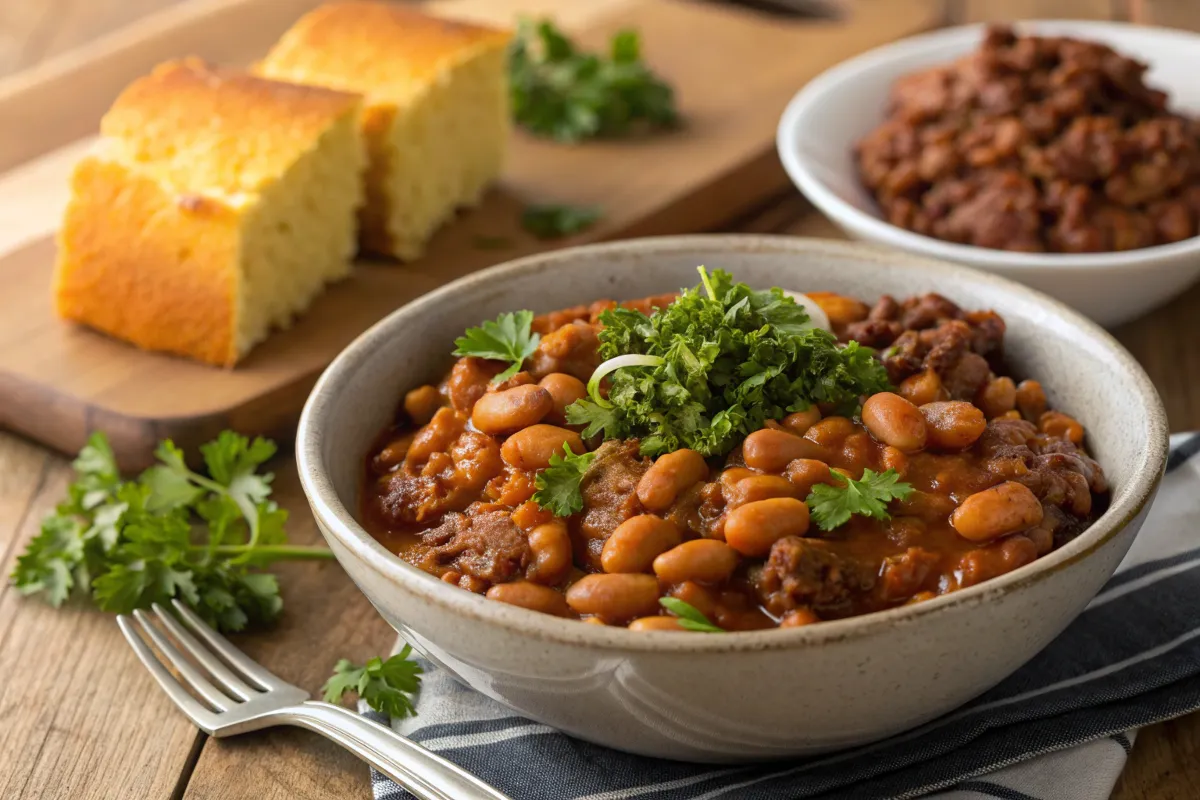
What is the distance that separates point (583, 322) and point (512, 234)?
1761 millimetres

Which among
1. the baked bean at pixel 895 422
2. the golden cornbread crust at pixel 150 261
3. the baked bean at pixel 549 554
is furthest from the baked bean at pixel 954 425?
the golden cornbread crust at pixel 150 261

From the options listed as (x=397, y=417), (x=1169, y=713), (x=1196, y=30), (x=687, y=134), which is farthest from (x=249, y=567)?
(x=1196, y=30)

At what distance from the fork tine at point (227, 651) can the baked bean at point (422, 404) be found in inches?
25.4

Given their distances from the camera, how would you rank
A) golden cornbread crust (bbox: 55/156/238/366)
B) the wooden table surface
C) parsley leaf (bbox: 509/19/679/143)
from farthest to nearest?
parsley leaf (bbox: 509/19/679/143)
golden cornbread crust (bbox: 55/156/238/366)
the wooden table surface

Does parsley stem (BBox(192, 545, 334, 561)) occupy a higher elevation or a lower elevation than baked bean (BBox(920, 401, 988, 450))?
lower

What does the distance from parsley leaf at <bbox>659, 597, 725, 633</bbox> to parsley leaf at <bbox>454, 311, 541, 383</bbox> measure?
2.61 ft

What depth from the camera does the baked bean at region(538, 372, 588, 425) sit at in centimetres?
281

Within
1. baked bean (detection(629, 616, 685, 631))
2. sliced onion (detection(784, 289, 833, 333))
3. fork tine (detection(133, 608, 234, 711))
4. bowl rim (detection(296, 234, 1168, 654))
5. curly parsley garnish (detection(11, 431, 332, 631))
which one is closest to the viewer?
bowl rim (detection(296, 234, 1168, 654))

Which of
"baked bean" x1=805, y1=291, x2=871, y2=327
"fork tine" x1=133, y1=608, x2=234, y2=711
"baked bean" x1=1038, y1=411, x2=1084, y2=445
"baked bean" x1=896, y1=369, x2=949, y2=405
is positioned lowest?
"fork tine" x1=133, y1=608, x2=234, y2=711

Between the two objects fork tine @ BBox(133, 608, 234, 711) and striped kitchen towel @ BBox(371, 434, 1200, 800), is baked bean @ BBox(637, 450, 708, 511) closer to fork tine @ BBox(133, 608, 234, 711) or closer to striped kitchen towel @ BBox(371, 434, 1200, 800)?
striped kitchen towel @ BBox(371, 434, 1200, 800)

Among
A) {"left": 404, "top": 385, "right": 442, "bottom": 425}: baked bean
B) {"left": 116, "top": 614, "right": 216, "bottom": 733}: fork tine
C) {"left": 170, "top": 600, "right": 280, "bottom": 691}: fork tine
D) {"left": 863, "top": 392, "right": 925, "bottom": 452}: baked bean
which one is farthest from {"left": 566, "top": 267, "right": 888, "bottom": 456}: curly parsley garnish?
{"left": 116, "top": 614, "right": 216, "bottom": 733}: fork tine

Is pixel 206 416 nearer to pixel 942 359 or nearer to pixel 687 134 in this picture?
pixel 942 359

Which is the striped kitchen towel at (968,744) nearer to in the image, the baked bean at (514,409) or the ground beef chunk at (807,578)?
the ground beef chunk at (807,578)

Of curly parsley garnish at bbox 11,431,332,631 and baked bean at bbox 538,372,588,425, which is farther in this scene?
curly parsley garnish at bbox 11,431,332,631
